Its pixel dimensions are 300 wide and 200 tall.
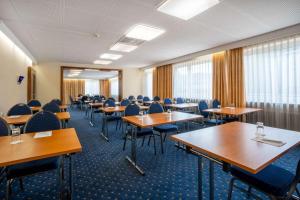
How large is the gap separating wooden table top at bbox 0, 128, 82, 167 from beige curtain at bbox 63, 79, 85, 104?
15.4 metres

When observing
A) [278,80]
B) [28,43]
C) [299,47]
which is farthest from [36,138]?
[299,47]

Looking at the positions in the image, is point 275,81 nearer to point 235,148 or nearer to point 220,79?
point 220,79

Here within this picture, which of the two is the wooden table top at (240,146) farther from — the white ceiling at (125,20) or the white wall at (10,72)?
the white wall at (10,72)

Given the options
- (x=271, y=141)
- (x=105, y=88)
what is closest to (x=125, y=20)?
(x=271, y=141)

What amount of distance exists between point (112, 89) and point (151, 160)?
14.2m

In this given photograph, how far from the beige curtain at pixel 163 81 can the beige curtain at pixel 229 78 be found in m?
2.48

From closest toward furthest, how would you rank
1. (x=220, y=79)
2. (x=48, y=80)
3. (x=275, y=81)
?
1. (x=275, y=81)
2. (x=220, y=79)
3. (x=48, y=80)

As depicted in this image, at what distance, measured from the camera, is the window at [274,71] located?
376cm

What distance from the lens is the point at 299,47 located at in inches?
145

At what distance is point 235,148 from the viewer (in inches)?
53.3

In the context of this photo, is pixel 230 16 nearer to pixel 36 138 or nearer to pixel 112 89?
pixel 36 138

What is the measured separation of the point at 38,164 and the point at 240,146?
202 centimetres

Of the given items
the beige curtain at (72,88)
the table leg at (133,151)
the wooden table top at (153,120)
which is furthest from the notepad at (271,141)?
the beige curtain at (72,88)

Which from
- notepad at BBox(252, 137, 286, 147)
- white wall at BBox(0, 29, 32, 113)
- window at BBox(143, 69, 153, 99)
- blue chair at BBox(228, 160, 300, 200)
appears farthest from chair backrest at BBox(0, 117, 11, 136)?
window at BBox(143, 69, 153, 99)
